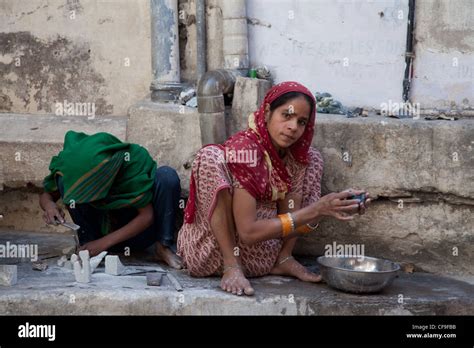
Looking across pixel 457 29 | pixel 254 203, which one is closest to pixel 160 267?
pixel 254 203

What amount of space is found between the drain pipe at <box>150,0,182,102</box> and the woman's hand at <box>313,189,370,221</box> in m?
2.17

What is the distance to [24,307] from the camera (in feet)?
13.8

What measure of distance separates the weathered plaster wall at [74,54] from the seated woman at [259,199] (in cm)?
201

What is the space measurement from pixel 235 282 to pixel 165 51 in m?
2.35

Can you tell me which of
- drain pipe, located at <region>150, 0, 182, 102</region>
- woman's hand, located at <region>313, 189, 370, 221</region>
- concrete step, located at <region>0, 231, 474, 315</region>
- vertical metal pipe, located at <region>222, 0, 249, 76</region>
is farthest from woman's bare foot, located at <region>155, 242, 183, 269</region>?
vertical metal pipe, located at <region>222, 0, 249, 76</region>

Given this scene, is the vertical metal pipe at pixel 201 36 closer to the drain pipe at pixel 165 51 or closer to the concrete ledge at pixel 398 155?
the drain pipe at pixel 165 51

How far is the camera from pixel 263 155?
4.44 metres

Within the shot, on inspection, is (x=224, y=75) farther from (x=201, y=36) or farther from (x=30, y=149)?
(x=30, y=149)

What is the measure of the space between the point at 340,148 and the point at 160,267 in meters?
1.41

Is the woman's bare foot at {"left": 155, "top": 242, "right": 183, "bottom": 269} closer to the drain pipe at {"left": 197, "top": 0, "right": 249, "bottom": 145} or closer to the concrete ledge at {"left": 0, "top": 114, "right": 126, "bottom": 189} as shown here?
the drain pipe at {"left": 197, "top": 0, "right": 249, "bottom": 145}

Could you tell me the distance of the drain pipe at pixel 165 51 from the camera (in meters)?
5.95

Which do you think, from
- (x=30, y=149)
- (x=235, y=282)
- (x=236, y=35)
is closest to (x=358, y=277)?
(x=235, y=282)

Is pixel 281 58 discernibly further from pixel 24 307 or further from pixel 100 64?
pixel 24 307

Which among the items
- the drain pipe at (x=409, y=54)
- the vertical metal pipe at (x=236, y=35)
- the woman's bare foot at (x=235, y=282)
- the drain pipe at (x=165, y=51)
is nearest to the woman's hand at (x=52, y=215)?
the woman's bare foot at (x=235, y=282)
